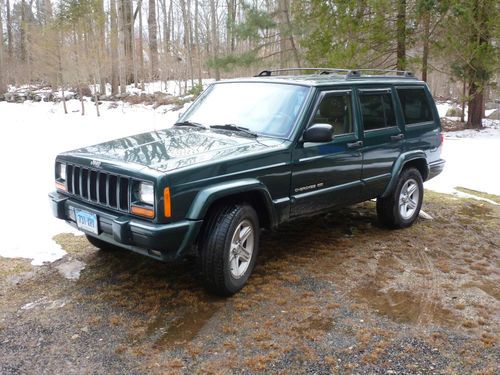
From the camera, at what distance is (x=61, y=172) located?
4375mm

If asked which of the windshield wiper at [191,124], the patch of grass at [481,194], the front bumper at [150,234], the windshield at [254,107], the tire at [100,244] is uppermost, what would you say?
the windshield at [254,107]

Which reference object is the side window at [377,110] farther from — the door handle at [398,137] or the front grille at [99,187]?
the front grille at [99,187]

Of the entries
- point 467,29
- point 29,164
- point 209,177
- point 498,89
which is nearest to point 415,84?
point 209,177

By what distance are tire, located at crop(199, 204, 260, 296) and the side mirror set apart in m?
0.90

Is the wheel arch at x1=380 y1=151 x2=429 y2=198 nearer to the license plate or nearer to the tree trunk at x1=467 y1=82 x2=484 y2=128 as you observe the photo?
the license plate

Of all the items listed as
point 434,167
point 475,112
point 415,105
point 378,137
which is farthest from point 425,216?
point 475,112

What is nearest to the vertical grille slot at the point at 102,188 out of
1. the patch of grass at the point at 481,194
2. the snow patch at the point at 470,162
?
the snow patch at the point at 470,162

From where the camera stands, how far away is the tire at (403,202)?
19.3 ft

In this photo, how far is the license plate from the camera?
388cm

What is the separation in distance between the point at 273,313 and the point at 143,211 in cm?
132

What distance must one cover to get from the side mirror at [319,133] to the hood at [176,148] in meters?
0.26

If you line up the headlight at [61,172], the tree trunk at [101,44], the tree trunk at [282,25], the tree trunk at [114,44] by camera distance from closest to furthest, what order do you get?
1. the headlight at [61,172]
2. the tree trunk at [282,25]
3. the tree trunk at [101,44]
4. the tree trunk at [114,44]

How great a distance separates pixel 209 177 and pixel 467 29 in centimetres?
1570

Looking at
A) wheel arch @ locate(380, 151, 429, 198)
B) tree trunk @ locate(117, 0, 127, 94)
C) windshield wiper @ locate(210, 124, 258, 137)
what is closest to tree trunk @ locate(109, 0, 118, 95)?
tree trunk @ locate(117, 0, 127, 94)
